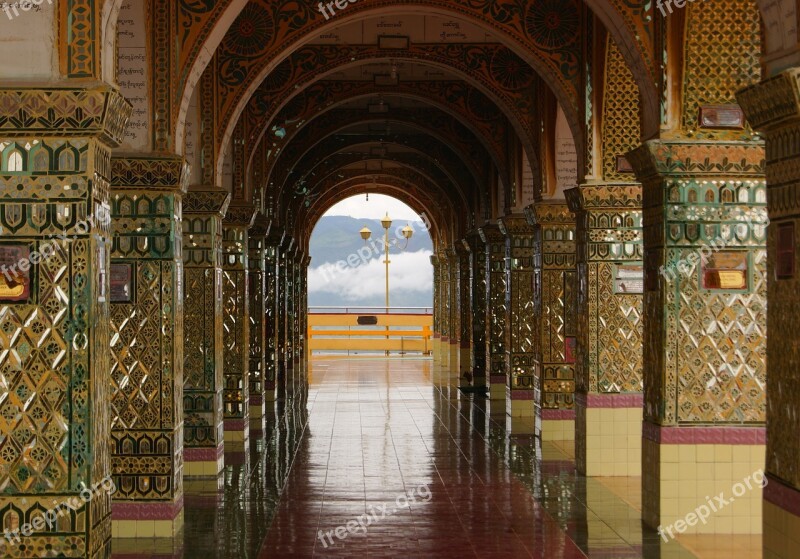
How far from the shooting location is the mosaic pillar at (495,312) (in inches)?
720

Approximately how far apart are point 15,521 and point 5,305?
106 cm

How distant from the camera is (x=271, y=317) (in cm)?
1809

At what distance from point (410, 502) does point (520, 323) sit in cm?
688

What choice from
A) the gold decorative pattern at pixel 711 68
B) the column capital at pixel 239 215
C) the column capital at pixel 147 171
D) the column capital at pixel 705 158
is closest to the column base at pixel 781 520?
the column capital at pixel 705 158

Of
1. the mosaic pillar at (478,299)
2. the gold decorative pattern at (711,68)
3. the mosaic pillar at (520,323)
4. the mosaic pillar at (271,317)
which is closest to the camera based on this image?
the gold decorative pattern at (711,68)

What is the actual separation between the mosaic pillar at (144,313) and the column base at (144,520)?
0.45ft

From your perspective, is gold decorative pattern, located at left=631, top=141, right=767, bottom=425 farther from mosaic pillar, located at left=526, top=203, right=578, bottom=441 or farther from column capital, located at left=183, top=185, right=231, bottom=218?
mosaic pillar, located at left=526, top=203, right=578, bottom=441

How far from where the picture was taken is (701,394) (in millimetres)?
8164

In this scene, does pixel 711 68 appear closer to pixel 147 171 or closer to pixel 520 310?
pixel 147 171

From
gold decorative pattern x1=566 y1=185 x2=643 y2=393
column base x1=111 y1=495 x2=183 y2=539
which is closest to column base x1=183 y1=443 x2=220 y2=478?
column base x1=111 y1=495 x2=183 y2=539

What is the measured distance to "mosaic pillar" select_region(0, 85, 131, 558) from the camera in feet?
17.3

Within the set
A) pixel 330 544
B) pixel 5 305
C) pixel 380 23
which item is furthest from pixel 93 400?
pixel 380 23

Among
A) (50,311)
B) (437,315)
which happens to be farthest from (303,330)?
(50,311)

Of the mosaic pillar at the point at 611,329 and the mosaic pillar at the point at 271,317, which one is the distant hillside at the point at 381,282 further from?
the mosaic pillar at the point at 611,329
